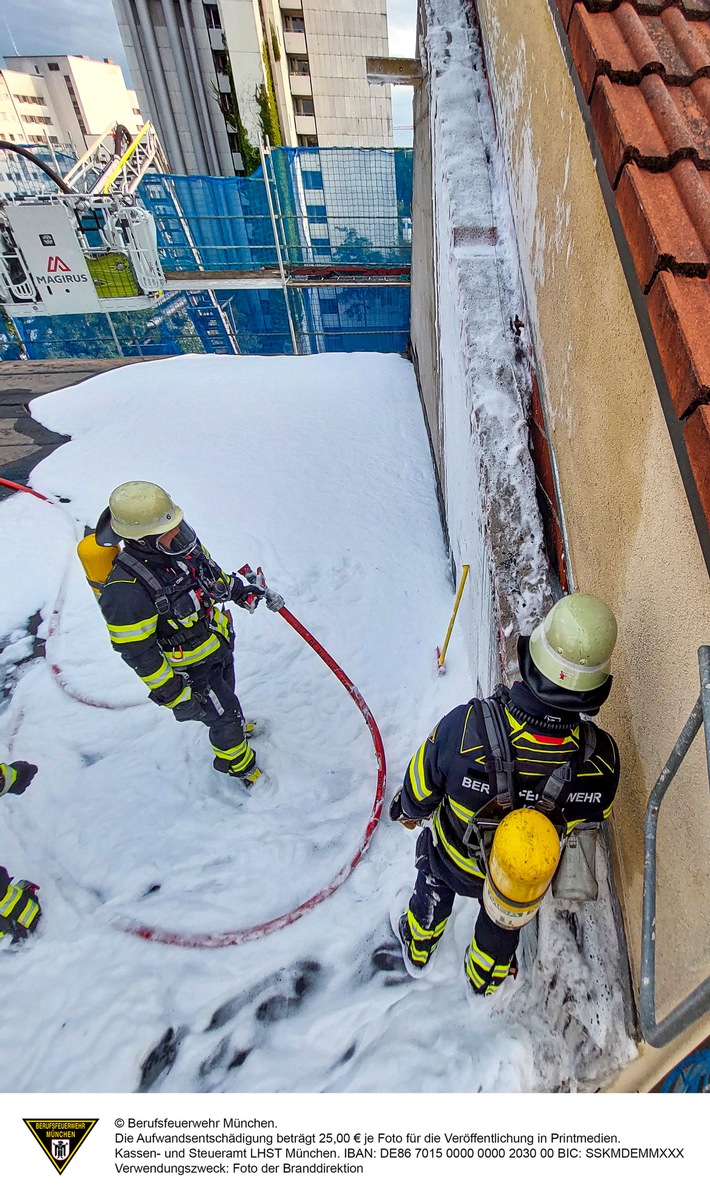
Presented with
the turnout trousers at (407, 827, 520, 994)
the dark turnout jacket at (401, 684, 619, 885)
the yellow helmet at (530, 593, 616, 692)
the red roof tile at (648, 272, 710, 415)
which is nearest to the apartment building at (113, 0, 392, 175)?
the red roof tile at (648, 272, 710, 415)

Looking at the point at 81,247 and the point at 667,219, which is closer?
the point at 667,219

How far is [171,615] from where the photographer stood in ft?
9.88

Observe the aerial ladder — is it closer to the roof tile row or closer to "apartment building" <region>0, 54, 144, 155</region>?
the roof tile row

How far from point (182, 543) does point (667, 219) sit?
2539 mm

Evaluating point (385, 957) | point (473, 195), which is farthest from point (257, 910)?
point (473, 195)

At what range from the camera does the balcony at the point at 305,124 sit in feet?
71.9

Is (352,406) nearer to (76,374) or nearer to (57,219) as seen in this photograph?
(76,374)

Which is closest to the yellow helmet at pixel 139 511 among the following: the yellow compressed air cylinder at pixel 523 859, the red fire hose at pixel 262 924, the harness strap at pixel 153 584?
the harness strap at pixel 153 584

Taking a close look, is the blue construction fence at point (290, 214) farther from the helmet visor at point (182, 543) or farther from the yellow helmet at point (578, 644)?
the yellow helmet at point (578, 644)

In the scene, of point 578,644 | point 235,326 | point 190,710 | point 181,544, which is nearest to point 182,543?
point 181,544

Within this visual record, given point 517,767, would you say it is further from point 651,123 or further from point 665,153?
point 651,123

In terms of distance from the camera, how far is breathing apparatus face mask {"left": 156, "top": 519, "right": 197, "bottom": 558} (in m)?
3.02

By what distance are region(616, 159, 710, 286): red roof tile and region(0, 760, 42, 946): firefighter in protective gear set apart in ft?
11.0

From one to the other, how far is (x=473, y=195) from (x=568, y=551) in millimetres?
2689
